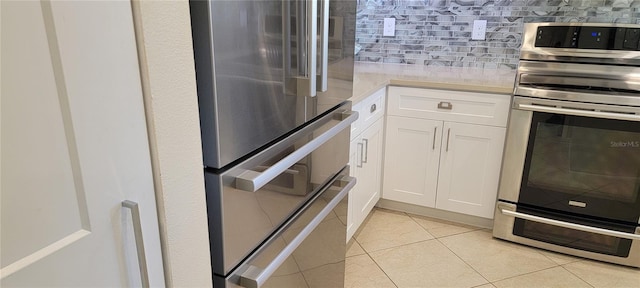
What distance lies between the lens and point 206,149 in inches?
37.6

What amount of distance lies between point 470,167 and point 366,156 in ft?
2.04

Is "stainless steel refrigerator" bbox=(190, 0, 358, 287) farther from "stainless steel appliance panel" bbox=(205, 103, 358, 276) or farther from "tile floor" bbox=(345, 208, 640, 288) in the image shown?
"tile floor" bbox=(345, 208, 640, 288)

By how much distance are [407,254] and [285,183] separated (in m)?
1.34

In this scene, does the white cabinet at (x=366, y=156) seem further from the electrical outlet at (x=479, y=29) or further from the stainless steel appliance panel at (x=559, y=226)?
the electrical outlet at (x=479, y=29)

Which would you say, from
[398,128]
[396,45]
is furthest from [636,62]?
[396,45]

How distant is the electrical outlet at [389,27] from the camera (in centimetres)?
305

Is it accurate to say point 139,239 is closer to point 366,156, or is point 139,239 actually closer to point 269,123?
point 269,123

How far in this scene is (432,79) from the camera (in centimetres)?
250

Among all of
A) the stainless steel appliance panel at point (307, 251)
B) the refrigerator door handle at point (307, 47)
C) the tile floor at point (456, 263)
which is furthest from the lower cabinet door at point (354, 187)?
the refrigerator door handle at point (307, 47)

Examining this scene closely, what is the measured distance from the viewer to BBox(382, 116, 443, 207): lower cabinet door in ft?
8.35

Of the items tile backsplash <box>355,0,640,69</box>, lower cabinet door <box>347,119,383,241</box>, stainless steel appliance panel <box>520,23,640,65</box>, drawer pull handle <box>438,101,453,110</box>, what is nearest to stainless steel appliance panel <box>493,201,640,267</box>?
drawer pull handle <box>438,101,453,110</box>

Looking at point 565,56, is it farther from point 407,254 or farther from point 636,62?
point 407,254

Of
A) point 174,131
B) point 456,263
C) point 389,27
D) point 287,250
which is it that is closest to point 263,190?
point 287,250

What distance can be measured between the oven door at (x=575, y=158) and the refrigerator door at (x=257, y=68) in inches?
54.5
